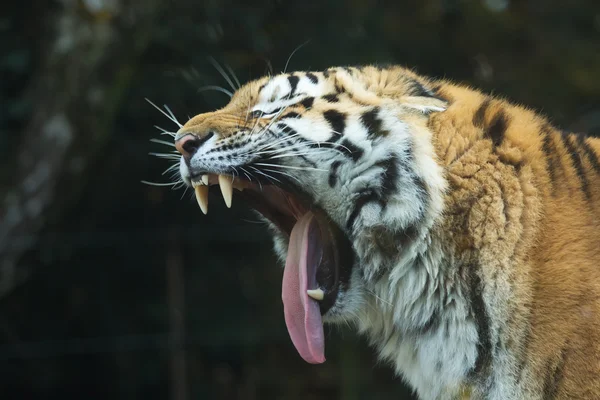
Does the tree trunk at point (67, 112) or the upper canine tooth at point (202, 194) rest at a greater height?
the tree trunk at point (67, 112)

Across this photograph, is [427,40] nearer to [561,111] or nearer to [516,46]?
[516,46]

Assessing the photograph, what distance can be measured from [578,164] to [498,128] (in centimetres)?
26

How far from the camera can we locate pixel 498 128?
2.32m

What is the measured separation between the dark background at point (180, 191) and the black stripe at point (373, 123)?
287 cm

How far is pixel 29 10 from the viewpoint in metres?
5.80

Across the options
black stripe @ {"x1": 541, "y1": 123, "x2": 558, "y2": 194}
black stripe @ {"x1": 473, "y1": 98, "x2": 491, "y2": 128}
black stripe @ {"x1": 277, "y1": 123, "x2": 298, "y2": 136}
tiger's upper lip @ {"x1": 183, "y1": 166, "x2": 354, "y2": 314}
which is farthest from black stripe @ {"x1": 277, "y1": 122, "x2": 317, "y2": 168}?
black stripe @ {"x1": 541, "y1": 123, "x2": 558, "y2": 194}

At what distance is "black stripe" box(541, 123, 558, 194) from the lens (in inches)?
89.0

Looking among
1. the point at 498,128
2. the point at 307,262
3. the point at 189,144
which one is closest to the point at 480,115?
the point at 498,128

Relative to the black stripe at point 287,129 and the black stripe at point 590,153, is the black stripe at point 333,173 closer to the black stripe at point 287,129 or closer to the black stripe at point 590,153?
the black stripe at point 287,129

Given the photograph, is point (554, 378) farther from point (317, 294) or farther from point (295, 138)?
point (295, 138)

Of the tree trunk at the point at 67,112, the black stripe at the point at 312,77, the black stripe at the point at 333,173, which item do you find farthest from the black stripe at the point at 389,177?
the tree trunk at the point at 67,112

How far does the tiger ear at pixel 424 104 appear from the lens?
91.0 inches

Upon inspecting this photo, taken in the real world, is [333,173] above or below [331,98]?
below

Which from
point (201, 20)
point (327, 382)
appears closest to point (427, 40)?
point (201, 20)
